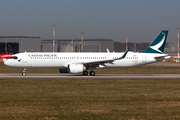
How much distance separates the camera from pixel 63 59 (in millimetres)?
44219

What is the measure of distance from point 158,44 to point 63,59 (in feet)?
53.8

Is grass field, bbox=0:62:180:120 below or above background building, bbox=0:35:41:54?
below

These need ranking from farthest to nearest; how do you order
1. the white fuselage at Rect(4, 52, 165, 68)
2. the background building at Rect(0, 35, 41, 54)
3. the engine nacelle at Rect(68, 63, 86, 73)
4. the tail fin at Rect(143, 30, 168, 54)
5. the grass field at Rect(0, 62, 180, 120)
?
1. the background building at Rect(0, 35, 41, 54)
2. the tail fin at Rect(143, 30, 168, 54)
3. the white fuselage at Rect(4, 52, 165, 68)
4. the engine nacelle at Rect(68, 63, 86, 73)
5. the grass field at Rect(0, 62, 180, 120)

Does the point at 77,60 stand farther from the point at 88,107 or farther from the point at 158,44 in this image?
the point at 88,107

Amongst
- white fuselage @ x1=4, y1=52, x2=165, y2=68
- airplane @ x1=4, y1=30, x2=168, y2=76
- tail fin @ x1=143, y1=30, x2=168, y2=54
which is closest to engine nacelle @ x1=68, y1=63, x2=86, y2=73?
airplane @ x1=4, y1=30, x2=168, y2=76

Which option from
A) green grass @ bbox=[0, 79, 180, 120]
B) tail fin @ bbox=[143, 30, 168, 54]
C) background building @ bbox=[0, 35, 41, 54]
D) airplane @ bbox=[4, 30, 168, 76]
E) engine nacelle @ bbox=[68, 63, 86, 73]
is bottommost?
green grass @ bbox=[0, 79, 180, 120]

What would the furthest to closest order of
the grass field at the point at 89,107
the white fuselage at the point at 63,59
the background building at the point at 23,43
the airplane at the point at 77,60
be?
the background building at the point at 23,43
the white fuselage at the point at 63,59
the airplane at the point at 77,60
the grass field at the point at 89,107

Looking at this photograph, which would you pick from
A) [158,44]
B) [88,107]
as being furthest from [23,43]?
[88,107]

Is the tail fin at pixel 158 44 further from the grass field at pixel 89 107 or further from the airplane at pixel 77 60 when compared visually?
the grass field at pixel 89 107

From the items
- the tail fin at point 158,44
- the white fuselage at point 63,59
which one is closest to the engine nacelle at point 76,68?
the white fuselage at point 63,59

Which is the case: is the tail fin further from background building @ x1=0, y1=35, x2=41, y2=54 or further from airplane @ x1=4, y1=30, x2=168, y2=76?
background building @ x1=0, y1=35, x2=41, y2=54

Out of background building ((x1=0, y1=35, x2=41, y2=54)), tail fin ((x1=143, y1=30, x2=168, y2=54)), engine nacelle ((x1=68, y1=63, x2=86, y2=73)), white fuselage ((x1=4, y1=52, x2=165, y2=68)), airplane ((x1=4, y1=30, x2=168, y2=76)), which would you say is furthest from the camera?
background building ((x1=0, y1=35, x2=41, y2=54))

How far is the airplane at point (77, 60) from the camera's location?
43188 mm

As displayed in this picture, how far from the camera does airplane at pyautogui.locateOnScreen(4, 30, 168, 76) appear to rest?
142ft
